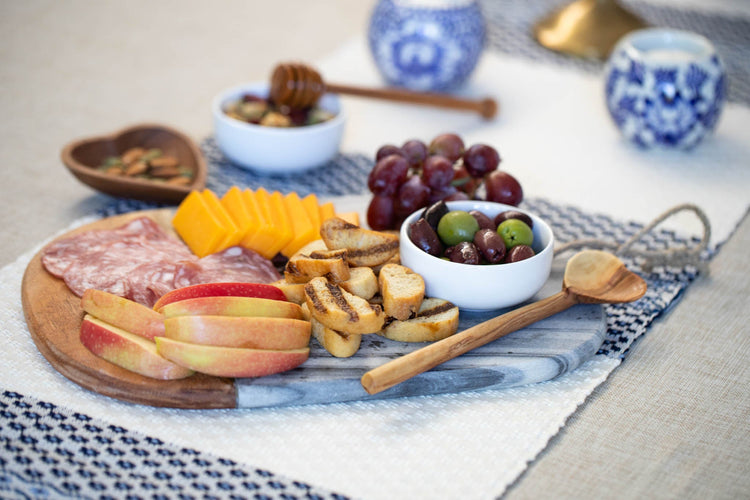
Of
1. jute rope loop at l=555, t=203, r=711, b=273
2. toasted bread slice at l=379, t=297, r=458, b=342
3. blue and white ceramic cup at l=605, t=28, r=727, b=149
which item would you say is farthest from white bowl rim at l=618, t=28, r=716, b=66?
toasted bread slice at l=379, t=297, r=458, b=342

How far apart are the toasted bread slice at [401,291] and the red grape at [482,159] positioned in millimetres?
294

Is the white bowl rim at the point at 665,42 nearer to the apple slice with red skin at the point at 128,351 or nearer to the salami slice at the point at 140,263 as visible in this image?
the salami slice at the point at 140,263

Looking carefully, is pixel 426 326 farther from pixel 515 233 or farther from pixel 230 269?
pixel 230 269

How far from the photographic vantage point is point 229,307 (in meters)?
1.08

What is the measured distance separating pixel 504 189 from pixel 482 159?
7 centimetres

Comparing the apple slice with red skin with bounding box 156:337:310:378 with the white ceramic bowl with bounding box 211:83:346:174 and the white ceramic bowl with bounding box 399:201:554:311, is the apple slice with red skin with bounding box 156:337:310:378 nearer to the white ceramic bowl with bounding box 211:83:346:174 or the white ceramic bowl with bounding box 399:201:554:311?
the white ceramic bowl with bounding box 399:201:554:311

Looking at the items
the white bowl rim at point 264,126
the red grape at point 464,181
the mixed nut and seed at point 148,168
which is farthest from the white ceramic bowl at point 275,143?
the red grape at point 464,181

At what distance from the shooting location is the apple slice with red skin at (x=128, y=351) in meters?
1.04

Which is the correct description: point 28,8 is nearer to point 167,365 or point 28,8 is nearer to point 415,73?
point 415,73

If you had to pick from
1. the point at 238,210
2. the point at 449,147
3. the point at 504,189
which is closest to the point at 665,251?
the point at 504,189

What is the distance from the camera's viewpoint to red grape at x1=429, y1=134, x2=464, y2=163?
141cm

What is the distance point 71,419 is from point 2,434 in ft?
0.27

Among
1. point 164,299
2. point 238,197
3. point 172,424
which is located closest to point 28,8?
point 238,197

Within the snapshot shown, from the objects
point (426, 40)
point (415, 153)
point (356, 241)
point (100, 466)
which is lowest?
point (100, 466)
